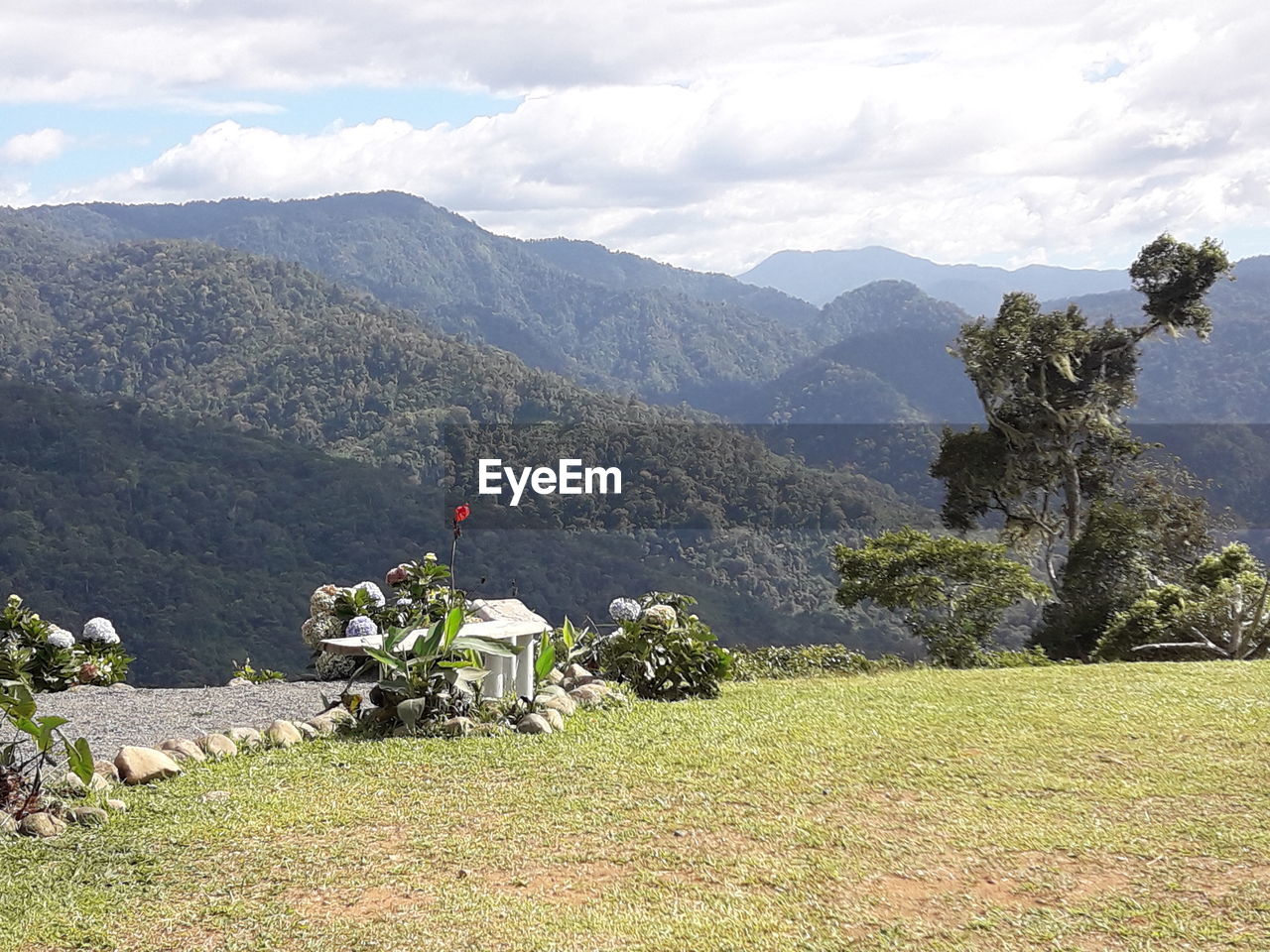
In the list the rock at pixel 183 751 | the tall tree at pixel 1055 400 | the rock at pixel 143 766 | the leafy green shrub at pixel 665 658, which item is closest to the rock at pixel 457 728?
the rock at pixel 183 751

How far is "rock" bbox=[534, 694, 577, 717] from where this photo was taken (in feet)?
22.0

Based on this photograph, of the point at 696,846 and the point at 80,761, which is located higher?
the point at 80,761

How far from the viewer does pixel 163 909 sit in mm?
3766

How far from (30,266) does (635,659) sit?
3190 inches

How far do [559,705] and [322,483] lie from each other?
137 ft

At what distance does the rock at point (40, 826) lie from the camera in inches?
177

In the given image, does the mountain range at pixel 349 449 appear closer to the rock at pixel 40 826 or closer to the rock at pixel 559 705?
the rock at pixel 559 705

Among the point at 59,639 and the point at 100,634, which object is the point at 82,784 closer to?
the point at 59,639

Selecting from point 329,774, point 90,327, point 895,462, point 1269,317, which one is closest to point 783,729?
point 329,774

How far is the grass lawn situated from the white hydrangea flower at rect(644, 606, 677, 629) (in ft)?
5.50

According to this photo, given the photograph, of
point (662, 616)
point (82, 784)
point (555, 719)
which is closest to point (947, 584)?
point (662, 616)

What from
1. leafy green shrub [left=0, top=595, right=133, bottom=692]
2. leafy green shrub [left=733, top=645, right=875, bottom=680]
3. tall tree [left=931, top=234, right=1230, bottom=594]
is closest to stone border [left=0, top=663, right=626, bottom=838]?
leafy green shrub [left=733, top=645, right=875, bottom=680]

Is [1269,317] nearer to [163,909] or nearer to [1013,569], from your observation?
[1013,569]

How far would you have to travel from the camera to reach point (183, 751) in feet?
18.9
